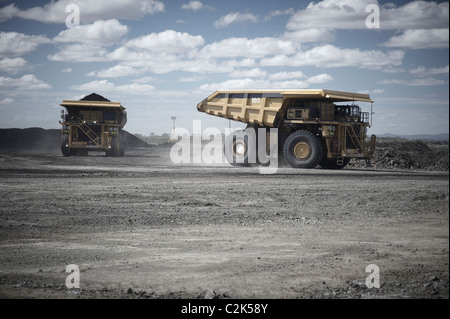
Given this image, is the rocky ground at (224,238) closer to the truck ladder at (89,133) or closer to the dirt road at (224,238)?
the dirt road at (224,238)

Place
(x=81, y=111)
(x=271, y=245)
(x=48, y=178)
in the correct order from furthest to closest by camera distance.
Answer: (x=81, y=111) → (x=48, y=178) → (x=271, y=245)

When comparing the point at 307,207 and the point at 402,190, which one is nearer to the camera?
the point at 307,207

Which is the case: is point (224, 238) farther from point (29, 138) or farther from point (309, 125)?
point (29, 138)

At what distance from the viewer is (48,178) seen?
1667 centimetres

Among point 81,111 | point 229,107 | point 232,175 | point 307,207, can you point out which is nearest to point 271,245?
point 307,207

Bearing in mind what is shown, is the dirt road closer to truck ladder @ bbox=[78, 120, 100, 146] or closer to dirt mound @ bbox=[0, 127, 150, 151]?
truck ladder @ bbox=[78, 120, 100, 146]

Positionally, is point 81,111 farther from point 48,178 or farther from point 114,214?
point 114,214

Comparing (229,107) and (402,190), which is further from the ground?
(229,107)

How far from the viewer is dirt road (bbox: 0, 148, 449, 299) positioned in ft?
20.6

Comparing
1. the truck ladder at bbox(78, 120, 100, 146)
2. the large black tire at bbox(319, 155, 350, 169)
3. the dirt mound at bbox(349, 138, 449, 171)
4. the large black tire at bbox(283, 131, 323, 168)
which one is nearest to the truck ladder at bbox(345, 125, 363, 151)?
the large black tire at bbox(283, 131, 323, 168)

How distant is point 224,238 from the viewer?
29.7 feet

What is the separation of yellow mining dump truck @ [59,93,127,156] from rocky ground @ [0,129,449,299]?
12472 mm

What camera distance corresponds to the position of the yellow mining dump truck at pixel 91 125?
2820cm
